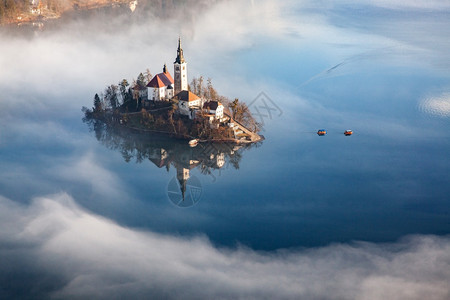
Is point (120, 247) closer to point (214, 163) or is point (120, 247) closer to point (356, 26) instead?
point (214, 163)

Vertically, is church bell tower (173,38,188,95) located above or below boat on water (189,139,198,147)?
above

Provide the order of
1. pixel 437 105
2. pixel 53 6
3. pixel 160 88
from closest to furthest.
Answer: pixel 160 88 → pixel 437 105 → pixel 53 6

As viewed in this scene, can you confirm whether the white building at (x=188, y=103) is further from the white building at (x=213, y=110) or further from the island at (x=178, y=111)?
the white building at (x=213, y=110)

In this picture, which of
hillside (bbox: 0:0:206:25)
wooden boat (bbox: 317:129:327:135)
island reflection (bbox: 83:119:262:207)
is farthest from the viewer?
hillside (bbox: 0:0:206:25)

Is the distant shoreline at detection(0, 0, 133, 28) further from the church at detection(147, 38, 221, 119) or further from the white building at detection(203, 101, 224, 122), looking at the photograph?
the white building at detection(203, 101, 224, 122)

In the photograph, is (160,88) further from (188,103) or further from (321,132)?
(321,132)

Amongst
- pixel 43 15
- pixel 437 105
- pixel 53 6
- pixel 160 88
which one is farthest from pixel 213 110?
pixel 53 6

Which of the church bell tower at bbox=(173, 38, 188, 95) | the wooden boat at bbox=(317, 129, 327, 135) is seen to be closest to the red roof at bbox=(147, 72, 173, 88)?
the church bell tower at bbox=(173, 38, 188, 95)

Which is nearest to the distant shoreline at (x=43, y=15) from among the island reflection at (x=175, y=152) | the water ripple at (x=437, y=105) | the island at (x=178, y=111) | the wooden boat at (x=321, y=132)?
the island at (x=178, y=111)
